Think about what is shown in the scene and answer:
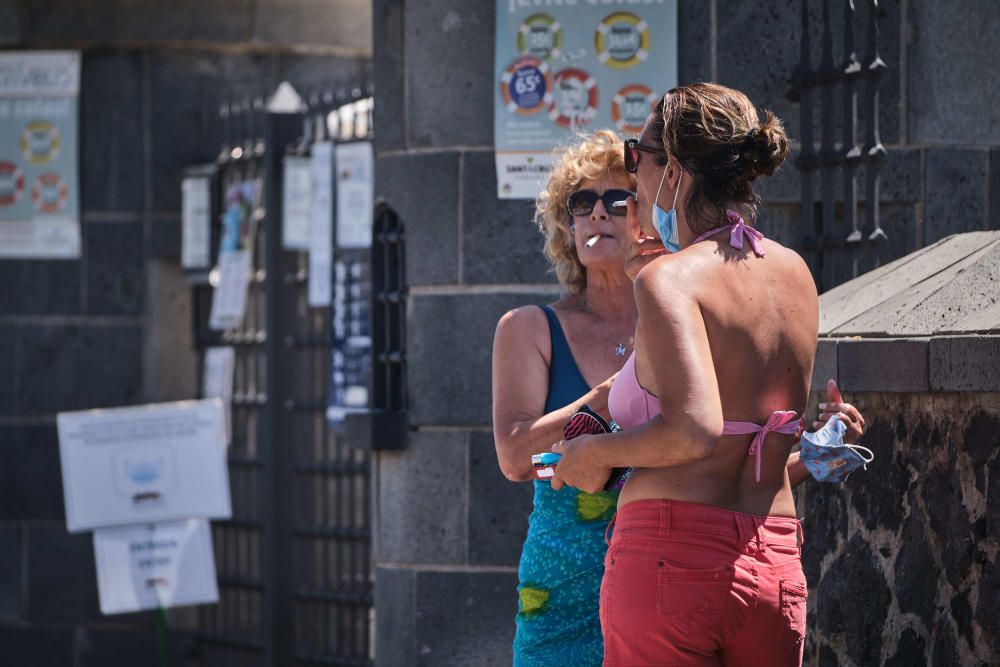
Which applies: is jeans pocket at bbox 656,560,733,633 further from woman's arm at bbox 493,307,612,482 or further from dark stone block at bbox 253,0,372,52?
dark stone block at bbox 253,0,372,52

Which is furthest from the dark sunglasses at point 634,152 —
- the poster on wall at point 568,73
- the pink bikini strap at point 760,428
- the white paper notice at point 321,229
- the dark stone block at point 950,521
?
the white paper notice at point 321,229

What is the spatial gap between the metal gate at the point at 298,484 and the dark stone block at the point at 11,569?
1431 mm

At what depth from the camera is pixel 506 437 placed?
12.4ft

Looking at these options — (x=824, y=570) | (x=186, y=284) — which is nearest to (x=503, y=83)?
(x=824, y=570)

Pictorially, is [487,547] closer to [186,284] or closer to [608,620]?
[608,620]

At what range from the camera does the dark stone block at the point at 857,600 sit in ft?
13.4

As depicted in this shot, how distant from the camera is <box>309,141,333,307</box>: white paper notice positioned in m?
7.89

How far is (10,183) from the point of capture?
948 cm

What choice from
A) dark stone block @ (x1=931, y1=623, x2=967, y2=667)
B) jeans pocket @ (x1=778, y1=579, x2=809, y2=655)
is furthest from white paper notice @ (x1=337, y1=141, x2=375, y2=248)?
jeans pocket @ (x1=778, y1=579, x2=809, y2=655)

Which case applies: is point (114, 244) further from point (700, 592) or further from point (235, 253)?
point (700, 592)

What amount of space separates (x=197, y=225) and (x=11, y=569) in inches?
83.0

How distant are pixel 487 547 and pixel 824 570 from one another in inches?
66.8

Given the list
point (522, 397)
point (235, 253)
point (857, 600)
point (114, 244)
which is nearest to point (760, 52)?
point (857, 600)

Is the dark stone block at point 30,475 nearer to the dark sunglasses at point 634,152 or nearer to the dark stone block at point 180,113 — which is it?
the dark stone block at point 180,113
